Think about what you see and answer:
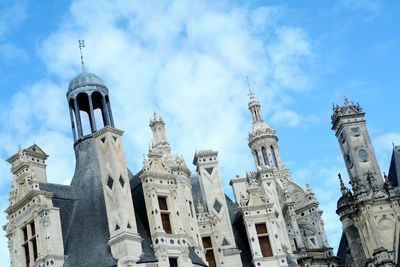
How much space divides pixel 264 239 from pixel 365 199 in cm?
1404

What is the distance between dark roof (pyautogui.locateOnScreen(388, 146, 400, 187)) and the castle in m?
2.11

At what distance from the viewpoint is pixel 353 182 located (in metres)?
54.0

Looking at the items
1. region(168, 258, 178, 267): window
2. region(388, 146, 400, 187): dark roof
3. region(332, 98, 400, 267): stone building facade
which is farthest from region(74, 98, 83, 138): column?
region(388, 146, 400, 187): dark roof

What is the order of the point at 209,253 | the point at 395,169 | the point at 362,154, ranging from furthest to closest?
the point at 395,169, the point at 362,154, the point at 209,253

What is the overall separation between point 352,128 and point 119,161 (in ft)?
93.6

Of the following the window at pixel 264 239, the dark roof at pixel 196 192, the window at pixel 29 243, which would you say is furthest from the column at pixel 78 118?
the window at pixel 264 239

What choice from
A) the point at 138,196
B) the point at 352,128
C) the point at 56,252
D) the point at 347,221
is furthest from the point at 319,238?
the point at 56,252

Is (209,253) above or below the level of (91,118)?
below

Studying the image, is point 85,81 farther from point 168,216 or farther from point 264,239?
point 264,239

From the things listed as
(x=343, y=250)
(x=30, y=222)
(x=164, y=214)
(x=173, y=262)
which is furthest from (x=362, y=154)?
(x=30, y=222)

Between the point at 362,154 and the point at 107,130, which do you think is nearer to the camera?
the point at 107,130

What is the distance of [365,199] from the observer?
Result: 2028 inches

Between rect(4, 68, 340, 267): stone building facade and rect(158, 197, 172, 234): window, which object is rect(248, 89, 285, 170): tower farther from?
rect(158, 197, 172, 234): window

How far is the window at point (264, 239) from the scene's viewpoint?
40656 mm
